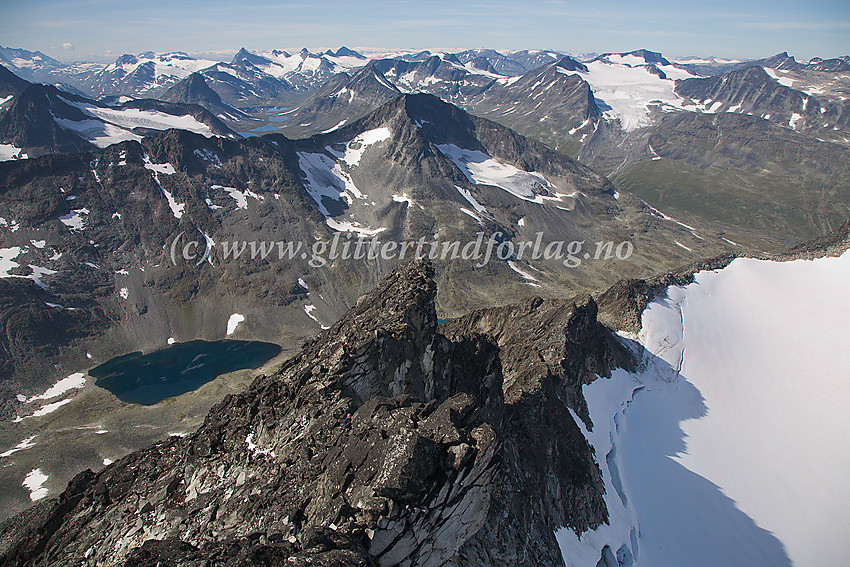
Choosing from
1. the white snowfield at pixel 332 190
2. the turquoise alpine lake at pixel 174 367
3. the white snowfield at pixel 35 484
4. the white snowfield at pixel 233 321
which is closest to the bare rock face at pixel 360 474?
the white snowfield at pixel 35 484

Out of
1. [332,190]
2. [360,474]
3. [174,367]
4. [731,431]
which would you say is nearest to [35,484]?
[174,367]

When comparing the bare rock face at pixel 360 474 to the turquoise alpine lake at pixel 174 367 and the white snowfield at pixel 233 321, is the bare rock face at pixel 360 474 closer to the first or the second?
the turquoise alpine lake at pixel 174 367

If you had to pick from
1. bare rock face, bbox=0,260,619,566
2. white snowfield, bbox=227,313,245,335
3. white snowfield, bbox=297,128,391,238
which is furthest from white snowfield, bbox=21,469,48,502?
white snowfield, bbox=297,128,391,238

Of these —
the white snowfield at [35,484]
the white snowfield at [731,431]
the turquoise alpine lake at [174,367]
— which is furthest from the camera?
the turquoise alpine lake at [174,367]

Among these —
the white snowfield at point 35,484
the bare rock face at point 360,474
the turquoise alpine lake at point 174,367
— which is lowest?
the turquoise alpine lake at point 174,367

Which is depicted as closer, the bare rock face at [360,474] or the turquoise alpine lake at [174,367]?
the bare rock face at [360,474]

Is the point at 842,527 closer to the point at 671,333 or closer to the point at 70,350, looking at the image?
the point at 671,333

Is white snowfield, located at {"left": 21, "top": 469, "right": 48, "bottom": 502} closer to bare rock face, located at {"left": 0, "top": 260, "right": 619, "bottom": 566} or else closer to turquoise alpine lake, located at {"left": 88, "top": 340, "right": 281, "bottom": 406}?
turquoise alpine lake, located at {"left": 88, "top": 340, "right": 281, "bottom": 406}
